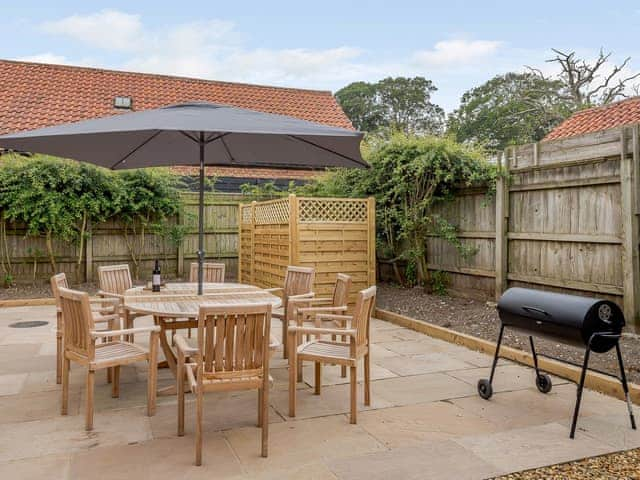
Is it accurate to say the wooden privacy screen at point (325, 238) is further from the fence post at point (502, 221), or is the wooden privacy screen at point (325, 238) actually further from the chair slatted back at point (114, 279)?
the chair slatted back at point (114, 279)

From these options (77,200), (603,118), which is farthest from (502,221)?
(603,118)

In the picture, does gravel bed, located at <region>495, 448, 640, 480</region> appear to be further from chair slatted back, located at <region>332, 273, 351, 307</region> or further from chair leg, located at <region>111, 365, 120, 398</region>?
chair leg, located at <region>111, 365, 120, 398</region>

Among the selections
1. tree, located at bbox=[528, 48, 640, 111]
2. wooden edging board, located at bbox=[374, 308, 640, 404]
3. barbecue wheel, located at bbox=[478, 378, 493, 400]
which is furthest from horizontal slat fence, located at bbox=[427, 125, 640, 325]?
tree, located at bbox=[528, 48, 640, 111]

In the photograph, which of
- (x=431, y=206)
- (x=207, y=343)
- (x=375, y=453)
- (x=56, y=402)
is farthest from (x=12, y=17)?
(x=375, y=453)

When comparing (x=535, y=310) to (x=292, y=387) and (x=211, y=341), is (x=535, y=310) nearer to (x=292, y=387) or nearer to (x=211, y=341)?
(x=292, y=387)

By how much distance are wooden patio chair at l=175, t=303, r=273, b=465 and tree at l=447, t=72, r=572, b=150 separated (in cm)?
1546

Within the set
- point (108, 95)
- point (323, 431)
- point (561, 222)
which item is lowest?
point (323, 431)

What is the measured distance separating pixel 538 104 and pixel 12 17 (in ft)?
59.1

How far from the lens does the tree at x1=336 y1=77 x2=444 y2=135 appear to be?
32594 mm

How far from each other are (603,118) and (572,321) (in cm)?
1135

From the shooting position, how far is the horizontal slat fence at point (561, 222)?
479 centimetres

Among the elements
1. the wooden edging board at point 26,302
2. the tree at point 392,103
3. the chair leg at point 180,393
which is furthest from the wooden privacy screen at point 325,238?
the tree at point 392,103

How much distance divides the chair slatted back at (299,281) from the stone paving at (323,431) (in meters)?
0.81

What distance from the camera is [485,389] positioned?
362 cm
